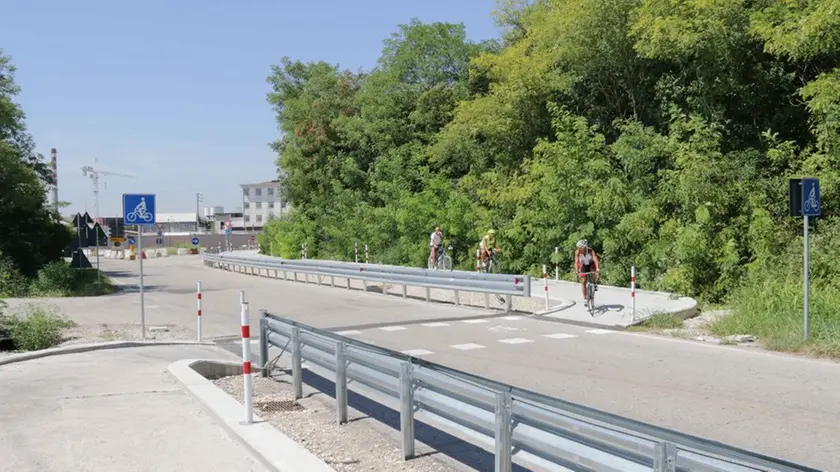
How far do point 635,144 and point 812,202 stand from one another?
9.81 meters

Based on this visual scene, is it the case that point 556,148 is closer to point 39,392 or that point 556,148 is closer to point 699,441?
point 39,392

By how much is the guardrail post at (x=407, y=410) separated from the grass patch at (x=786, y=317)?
312 inches

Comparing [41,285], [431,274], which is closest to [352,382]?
[431,274]

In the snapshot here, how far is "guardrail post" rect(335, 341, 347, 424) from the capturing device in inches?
278

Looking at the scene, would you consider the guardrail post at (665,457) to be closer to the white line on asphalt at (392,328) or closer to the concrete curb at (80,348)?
the concrete curb at (80,348)

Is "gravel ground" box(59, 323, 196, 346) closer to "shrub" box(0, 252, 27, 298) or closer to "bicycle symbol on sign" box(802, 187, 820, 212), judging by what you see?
"shrub" box(0, 252, 27, 298)

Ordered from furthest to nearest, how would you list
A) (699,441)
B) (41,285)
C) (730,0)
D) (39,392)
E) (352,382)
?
(41,285) < (730,0) < (39,392) < (352,382) < (699,441)

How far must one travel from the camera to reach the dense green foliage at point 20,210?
90.5 ft

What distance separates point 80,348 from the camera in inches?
480

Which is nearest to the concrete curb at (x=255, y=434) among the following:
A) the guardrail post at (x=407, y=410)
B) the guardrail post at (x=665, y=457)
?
the guardrail post at (x=407, y=410)

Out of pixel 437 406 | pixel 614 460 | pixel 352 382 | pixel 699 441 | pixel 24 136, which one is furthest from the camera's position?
pixel 24 136

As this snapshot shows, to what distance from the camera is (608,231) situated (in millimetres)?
20953

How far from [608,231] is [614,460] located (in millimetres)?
17610

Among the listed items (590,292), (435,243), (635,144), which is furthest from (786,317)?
(435,243)
